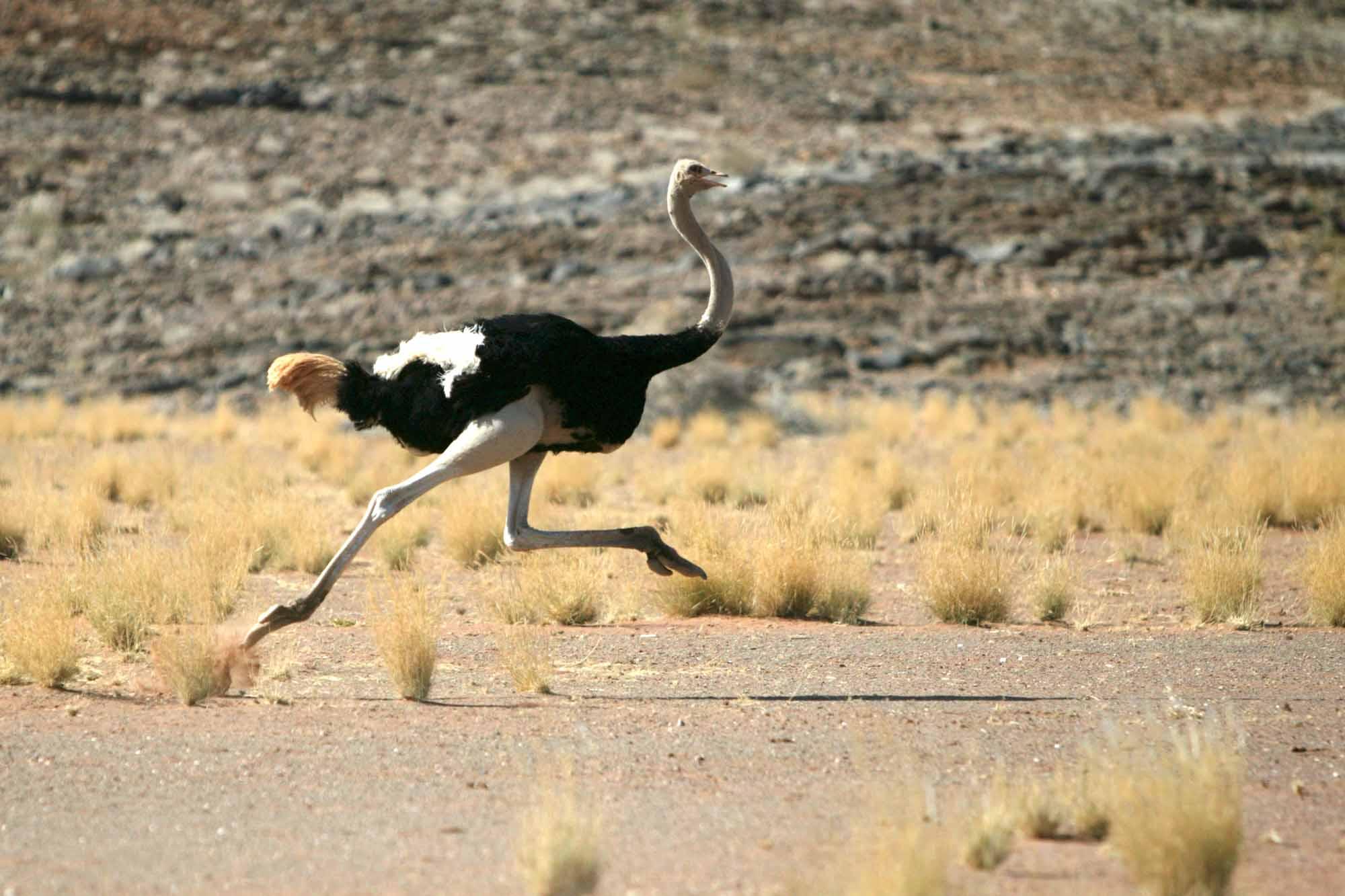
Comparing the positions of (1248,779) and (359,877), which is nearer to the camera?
(359,877)

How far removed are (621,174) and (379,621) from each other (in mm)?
28476

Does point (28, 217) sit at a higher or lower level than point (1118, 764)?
lower

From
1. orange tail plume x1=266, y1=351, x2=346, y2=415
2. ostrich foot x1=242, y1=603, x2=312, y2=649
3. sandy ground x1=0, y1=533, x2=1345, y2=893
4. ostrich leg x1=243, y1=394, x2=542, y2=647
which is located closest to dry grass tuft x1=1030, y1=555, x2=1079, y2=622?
sandy ground x1=0, y1=533, x2=1345, y2=893

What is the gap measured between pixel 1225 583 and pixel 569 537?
4.52m

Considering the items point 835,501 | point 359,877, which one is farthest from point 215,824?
point 835,501

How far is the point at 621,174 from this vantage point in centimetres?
3619

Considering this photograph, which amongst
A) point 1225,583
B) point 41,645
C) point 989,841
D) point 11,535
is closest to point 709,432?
point 11,535

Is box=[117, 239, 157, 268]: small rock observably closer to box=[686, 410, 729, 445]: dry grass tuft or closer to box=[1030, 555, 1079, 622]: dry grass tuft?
box=[686, 410, 729, 445]: dry grass tuft

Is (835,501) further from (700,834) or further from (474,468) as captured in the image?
(700,834)

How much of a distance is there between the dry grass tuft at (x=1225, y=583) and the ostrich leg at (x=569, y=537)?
3.63 m

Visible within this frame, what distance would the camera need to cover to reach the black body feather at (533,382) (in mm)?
8820

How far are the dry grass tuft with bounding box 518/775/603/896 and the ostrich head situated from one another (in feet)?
17.2

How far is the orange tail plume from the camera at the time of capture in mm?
9359

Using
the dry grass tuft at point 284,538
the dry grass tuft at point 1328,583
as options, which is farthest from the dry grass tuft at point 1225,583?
the dry grass tuft at point 284,538
